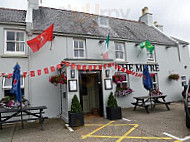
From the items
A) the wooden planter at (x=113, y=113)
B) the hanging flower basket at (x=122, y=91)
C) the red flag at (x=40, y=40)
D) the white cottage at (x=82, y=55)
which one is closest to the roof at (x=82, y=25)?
the white cottage at (x=82, y=55)

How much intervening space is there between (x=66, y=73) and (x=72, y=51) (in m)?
2.50

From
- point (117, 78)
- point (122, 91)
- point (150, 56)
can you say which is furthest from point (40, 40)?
point (150, 56)

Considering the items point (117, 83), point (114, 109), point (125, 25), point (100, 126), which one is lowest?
point (100, 126)

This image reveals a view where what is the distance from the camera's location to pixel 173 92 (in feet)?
41.2

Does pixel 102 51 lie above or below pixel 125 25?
below

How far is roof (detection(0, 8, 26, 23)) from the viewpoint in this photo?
820cm

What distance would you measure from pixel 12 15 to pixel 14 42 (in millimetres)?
2172

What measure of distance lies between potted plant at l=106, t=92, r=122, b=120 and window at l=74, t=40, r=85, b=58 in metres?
3.66

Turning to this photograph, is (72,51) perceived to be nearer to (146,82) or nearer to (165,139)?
(146,82)

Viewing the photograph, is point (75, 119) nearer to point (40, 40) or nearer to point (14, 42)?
point (40, 40)

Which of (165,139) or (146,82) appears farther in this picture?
(146,82)

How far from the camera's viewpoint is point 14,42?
8.13 meters

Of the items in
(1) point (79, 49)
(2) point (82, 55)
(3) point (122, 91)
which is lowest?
(3) point (122, 91)

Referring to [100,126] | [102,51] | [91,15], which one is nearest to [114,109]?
[100,126]
